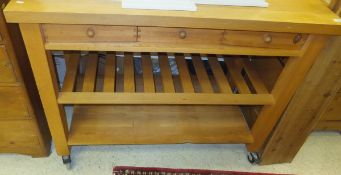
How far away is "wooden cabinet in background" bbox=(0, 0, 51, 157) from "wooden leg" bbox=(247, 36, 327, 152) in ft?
3.16

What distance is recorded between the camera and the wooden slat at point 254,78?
3.79 feet

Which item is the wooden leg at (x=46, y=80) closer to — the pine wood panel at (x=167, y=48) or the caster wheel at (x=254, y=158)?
the pine wood panel at (x=167, y=48)

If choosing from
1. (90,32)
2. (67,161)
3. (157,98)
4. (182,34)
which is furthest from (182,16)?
(67,161)

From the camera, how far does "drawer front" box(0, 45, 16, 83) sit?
86 cm

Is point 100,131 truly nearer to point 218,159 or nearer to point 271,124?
point 218,159

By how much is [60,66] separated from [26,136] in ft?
1.64

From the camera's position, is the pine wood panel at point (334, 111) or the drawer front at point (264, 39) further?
the pine wood panel at point (334, 111)

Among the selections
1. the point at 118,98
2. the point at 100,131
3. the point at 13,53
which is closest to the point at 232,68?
the point at 118,98

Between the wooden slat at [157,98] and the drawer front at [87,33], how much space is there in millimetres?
257

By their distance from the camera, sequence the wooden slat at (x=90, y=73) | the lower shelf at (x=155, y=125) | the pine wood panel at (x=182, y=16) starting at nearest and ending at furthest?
the pine wood panel at (x=182, y=16), the wooden slat at (x=90, y=73), the lower shelf at (x=155, y=125)

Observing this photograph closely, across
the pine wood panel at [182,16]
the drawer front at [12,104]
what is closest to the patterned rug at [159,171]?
the drawer front at [12,104]

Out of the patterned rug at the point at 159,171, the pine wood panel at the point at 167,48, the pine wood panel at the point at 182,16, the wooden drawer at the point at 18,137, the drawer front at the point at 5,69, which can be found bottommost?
the patterned rug at the point at 159,171

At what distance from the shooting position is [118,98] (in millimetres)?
1020

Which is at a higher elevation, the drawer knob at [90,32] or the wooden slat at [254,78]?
the drawer knob at [90,32]
